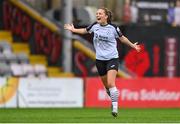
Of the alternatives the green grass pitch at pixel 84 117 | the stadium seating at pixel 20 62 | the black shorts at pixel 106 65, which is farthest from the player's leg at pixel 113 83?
the stadium seating at pixel 20 62

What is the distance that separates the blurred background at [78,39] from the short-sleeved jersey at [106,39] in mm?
10329

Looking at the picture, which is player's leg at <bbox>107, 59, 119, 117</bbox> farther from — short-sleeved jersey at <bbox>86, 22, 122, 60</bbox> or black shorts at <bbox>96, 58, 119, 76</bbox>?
short-sleeved jersey at <bbox>86, 22, 122, 60</bbox>

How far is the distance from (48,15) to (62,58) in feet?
8.33

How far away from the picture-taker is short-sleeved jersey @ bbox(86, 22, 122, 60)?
15852 mm

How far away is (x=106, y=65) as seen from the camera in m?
16.1

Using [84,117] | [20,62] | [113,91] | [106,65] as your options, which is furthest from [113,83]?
[20,62]

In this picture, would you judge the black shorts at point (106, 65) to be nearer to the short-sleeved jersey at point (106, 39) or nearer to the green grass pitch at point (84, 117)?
the short-sleeved jersey at point (106, 39)

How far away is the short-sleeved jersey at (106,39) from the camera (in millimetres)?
15852

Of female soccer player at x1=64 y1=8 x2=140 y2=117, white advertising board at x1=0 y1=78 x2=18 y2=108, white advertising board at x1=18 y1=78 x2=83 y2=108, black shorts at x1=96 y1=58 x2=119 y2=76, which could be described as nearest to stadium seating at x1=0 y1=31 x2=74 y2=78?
white advertising board at x1=18 y1=78 x2=83 y2=108

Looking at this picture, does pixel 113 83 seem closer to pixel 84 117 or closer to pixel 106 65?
pixel 106 65

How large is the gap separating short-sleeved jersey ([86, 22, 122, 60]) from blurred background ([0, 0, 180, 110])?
1033 centimetres

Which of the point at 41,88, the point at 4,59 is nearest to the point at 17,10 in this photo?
the point at 4,59

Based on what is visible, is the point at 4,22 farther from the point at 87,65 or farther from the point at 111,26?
the point at 111,26

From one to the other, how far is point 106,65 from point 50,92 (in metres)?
7.73
